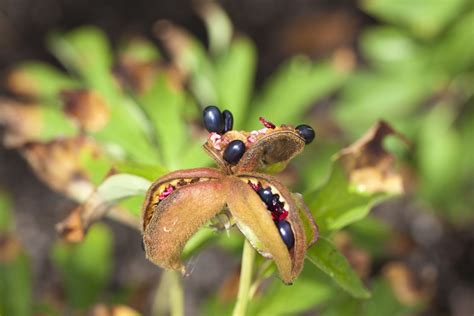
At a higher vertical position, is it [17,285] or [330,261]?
[330,261]

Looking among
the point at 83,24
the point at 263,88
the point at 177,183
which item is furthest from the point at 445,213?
the point at 177,183

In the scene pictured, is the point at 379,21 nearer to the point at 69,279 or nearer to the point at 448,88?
the point at 448,88

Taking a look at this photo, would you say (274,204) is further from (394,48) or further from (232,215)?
(394,48)

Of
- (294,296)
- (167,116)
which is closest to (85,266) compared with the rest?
(167,116)

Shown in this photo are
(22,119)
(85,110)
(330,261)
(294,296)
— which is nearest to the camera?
(330,261)

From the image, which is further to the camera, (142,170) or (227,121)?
(142,170)

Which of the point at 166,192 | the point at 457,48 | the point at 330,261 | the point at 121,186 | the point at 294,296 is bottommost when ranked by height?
the point at 457,48

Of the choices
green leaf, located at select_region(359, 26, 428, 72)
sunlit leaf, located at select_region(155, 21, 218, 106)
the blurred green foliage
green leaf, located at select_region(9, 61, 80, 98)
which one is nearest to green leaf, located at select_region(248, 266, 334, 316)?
the blurred green foliage

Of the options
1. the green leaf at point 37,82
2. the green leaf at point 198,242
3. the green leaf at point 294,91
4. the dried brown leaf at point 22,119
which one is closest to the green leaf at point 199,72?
the green leaf at point 294,91

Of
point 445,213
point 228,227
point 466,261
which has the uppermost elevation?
point 228,227
